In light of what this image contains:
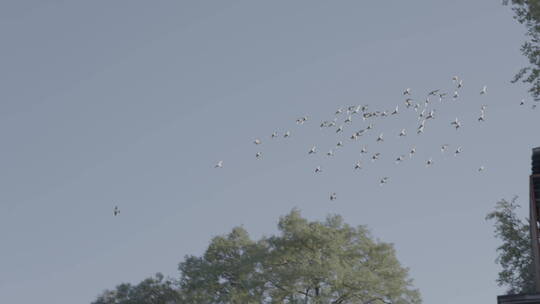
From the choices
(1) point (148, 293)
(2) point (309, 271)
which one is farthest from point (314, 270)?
(1) point (148, 293)

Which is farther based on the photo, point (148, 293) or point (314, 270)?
point (148, 293)

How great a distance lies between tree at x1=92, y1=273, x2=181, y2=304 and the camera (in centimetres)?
7306

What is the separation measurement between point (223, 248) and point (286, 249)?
8570mm

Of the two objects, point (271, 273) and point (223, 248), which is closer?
point (271, 273)

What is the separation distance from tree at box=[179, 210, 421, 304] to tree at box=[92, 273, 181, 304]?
732 cm

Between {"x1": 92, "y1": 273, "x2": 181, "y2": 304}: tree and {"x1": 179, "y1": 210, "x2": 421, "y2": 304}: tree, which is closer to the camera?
{"x1": 179, "y1": 210, "x2": 421, "y2": 304}: tree

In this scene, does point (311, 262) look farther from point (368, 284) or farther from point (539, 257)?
point (539, 257)

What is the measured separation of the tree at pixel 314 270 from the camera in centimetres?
5897

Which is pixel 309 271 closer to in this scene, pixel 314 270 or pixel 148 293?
pixel 314 270

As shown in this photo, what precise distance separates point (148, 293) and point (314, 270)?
21.3 m

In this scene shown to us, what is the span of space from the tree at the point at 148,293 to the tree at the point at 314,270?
732cm

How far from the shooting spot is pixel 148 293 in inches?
2943

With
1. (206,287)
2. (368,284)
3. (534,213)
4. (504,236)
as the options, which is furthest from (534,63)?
(206,287)

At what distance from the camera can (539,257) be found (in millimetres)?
37469
